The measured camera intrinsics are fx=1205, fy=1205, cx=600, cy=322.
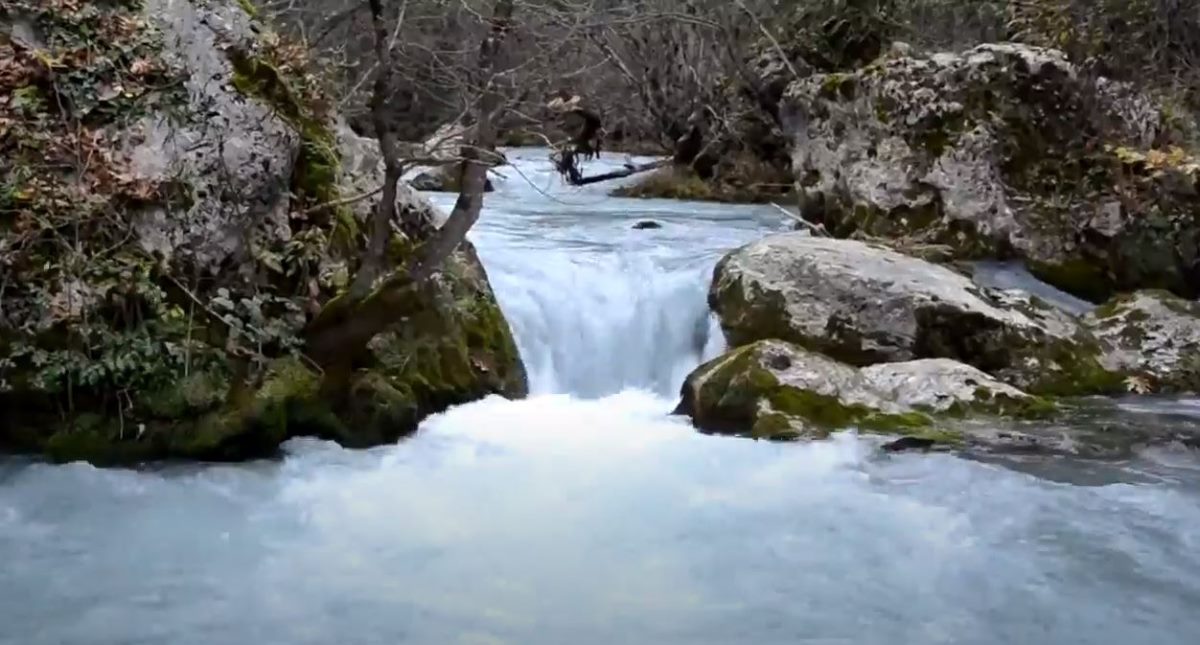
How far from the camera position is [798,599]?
193 inches

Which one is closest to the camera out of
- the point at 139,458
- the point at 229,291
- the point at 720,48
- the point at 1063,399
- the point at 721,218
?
the point at 139,458

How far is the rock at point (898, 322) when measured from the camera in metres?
8.58

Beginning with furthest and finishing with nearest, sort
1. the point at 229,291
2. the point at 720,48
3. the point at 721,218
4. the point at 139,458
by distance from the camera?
the point at 720,48
the point at 721,218
the point at 229,291
the point at 139,458

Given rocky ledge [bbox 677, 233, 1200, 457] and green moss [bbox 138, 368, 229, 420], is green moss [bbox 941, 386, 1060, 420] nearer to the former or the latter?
rocky ledge [bbox 677, 233, 1200, 457]

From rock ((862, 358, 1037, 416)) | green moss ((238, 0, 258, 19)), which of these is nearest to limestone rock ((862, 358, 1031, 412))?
rock ((862, 358, 1037, 416))

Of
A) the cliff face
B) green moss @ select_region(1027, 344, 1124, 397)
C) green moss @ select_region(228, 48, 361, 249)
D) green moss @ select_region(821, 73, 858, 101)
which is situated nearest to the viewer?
the cliff face

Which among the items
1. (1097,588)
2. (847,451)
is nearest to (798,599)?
(1097,588)

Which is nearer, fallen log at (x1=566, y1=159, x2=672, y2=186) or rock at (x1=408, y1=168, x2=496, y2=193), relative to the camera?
rock at (x1=408, y1=168, x2=496, y2=193)

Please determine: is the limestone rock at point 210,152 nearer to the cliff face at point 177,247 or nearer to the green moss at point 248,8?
the cliff face at point 177,247

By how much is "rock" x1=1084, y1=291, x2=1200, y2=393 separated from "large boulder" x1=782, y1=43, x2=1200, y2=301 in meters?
0.85

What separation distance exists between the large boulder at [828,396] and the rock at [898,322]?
519 mm

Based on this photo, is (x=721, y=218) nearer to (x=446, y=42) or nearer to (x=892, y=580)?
(x=446, y=42)

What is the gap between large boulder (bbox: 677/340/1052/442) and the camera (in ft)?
24.3

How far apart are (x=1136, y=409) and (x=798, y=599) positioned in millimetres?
4229
